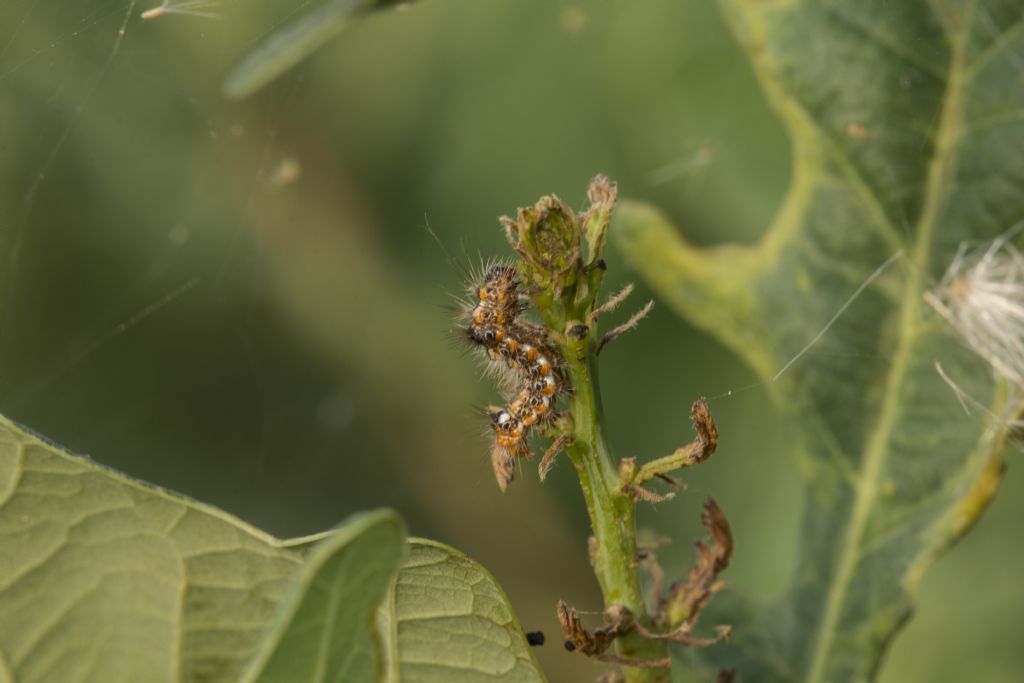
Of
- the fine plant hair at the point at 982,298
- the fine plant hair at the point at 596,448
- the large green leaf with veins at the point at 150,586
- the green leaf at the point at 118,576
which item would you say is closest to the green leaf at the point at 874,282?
the fine plant hair at the point at 982,298

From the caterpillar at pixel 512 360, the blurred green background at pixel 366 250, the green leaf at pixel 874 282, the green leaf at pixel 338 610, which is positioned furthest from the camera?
the blurred green background at pixel 366 250

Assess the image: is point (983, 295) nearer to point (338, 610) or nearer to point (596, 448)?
point (596, 448)

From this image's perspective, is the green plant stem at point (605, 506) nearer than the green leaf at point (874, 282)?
Yes

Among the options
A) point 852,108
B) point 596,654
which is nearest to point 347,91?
point 852,108

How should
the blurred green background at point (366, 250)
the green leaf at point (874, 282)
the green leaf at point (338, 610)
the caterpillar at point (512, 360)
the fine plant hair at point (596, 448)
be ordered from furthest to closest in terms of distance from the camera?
the blurred green background at point (366, 250) → the green leaf at point (874, 282) → the caterpillar at point (512, 360) → the fine plant hair at point (596, 448) → the green leaf at point (338, 610)

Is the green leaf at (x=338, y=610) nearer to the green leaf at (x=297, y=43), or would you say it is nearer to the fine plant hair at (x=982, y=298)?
the green leaf at (x=297, y=43)
